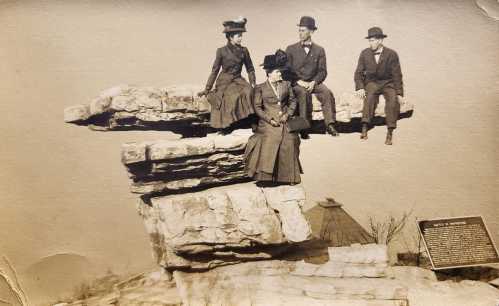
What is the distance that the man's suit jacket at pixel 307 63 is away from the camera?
15.7ft

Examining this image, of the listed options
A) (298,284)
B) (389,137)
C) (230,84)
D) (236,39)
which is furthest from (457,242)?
(236,39)

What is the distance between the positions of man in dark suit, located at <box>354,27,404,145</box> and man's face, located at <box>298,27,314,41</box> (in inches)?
25.1

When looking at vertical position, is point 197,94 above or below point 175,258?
above

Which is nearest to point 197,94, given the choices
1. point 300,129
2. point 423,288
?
point 300,129

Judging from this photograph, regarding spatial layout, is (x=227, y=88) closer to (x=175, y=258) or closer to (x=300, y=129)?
(x=300, y=129)

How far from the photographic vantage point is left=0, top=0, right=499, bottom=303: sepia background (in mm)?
4531

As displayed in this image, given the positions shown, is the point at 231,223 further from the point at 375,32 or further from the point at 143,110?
the point at 375,32

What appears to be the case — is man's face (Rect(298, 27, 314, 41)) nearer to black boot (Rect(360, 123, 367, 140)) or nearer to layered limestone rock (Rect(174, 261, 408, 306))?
black boot (Rect(360, 123, 367, 140))

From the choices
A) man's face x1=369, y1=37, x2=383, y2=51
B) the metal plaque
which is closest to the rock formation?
the metal plaque

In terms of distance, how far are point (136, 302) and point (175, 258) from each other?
1.87 ft

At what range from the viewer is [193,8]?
4.63 m

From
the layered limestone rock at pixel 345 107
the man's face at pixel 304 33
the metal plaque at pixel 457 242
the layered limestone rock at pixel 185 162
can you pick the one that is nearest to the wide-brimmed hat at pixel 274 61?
the man's face at pixel 304 33

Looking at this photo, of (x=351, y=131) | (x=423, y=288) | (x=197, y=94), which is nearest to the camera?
(x=423, y=288)

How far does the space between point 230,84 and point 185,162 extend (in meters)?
0.95
